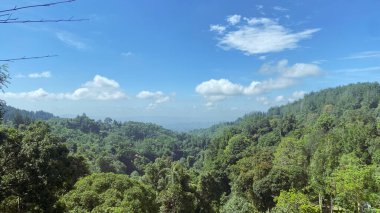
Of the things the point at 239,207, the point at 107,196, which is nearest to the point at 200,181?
the point at 239,207

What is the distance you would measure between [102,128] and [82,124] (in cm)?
1106

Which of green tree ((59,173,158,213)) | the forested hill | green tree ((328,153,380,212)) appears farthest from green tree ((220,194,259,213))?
green tree ((328,153,380,212))

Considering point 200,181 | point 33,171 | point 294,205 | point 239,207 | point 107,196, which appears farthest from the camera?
point 200,181

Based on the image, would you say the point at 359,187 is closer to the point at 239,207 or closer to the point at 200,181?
the point at 239,207

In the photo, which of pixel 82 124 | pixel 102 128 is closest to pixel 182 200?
pixel 82 124

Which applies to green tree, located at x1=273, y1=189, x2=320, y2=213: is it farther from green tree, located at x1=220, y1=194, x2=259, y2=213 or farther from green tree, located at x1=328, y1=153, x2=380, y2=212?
green tree, located at x1=220, y1=194, x2=259, y2=213

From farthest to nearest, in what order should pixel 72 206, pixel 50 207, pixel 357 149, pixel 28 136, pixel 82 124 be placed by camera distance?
pixel 82 124
pixel 357 149
pixel 28 136
pixel 72 206
pixel 50 207

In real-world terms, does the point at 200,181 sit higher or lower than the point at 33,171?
lower

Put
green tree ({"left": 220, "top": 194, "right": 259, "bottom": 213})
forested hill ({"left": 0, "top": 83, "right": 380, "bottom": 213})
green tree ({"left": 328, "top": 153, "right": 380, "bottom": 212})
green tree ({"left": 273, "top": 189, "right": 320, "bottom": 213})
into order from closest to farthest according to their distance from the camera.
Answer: forested hill ({"left": 0, "top": 83, "right": 380, "bottom": 213}) → green tree ({"left": 328, "top": 153, "right": 380, "bottom": 212}) → green tree ({"left": 273, "top": 189, "right": 320, "bottom": 213}) → green tree ({"left": 220, "top": 194, "right": 259, "bottom": 213})

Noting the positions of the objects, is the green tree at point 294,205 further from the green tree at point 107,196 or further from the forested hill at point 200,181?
the green tree at point 107,196

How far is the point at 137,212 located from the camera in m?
16.6

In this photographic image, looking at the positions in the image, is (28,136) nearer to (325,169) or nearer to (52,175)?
(52,175)

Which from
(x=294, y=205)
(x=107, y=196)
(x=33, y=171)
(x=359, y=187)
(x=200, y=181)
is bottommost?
(x=200, y=181)

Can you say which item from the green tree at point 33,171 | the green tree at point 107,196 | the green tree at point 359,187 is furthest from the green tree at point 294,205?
the green tree at point 33,171
